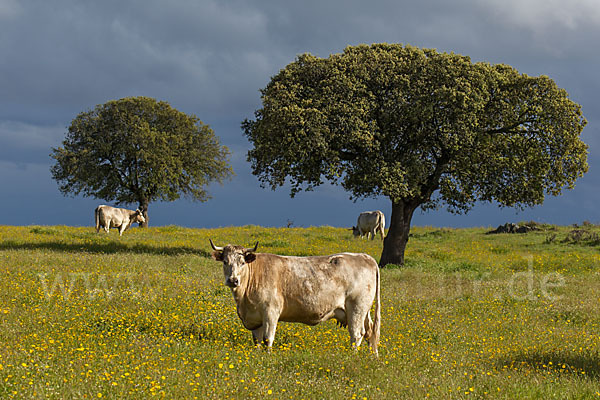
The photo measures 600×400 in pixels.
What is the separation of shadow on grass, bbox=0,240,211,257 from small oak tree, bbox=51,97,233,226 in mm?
19994

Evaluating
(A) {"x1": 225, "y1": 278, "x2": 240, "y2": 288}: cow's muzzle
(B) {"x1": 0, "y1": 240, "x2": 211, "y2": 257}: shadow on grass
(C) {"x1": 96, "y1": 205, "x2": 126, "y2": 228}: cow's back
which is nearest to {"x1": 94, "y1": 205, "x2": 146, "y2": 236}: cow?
(C) {"x1": 96, "y1": 205, "x2": 126, "y2": 228}: cow's back

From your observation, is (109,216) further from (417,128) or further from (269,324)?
(269,324)

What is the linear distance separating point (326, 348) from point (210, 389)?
3662 mm

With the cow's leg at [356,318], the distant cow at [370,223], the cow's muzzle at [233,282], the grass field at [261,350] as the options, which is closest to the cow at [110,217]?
the grass field at [261,350]

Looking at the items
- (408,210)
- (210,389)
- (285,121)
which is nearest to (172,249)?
(285,121)

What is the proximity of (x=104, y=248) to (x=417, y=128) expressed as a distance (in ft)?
59.1

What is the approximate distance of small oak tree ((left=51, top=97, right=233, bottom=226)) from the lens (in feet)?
161

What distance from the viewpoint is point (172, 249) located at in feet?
97.9

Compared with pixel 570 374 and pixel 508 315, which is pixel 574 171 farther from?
pixel 570 374

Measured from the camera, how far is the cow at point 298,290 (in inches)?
419

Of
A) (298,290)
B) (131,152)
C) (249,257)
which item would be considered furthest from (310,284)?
(131,152)

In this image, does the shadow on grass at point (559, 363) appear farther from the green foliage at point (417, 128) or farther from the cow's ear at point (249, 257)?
the green foliage at point (417, 128)

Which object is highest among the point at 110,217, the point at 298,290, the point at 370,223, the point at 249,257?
the point at 370,223

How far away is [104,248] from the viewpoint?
1115 inches
